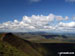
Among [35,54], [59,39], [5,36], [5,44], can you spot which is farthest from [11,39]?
[59,39]

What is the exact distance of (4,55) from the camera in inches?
1689

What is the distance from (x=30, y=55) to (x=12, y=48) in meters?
6.11

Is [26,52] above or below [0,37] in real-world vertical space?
below

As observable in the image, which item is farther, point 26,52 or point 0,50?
point 26,52

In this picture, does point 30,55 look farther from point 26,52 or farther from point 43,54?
point 43,54

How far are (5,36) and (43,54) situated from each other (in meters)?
15.0

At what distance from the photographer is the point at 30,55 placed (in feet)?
157

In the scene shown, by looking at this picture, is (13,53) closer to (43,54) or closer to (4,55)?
(4,55)

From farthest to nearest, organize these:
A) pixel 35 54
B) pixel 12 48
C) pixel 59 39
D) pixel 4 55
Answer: pixel 59 39
pixel 35 54
pixel 12 48
pixel 4 55

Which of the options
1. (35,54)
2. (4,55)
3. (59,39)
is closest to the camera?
(4,55)

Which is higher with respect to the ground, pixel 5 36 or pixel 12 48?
pixel 5 36

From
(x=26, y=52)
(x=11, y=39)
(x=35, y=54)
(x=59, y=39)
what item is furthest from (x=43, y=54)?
(x=59, y=39)

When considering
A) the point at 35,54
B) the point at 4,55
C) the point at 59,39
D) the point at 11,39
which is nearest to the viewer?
the point at 4,55

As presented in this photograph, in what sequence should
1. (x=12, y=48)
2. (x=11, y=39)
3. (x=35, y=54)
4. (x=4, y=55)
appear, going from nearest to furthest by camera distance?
(x=4, y=55) < (x=12, y=48) < (x=35, y=54) < (x=11, y=39)
